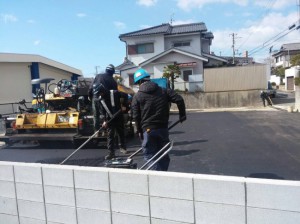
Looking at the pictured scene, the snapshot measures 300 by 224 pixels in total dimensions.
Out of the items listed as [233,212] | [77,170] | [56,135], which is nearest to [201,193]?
[233,212]

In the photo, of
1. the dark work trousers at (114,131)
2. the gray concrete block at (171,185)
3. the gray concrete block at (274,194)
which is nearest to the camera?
the gray concrete block at (274,194)

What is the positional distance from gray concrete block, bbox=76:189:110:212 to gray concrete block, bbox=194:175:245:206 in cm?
86

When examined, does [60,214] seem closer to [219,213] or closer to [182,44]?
[219,213]

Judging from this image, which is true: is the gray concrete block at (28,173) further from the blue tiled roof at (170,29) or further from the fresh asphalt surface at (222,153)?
the blue tiled roof at (170,29)

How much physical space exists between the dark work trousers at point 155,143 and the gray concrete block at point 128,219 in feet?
4.47

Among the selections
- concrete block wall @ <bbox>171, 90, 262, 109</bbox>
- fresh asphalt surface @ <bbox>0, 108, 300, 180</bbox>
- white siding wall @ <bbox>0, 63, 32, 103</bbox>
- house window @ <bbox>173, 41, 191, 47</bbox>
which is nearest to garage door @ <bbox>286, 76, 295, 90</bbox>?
house window @ <bbox>173, 41, 191, 47</bbox>

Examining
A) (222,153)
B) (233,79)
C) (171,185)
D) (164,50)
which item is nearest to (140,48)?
(164,50)

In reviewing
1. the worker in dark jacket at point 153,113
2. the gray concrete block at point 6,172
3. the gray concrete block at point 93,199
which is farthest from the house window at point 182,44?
the gray concrete block at point 93,199

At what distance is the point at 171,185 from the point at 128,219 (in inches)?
21.3

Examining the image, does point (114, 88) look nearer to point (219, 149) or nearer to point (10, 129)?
point (219, 149)

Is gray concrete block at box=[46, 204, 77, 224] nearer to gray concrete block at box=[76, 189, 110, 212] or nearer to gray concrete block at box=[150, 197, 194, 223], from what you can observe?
gray concrete block at box=[76, 189, 110, 212]

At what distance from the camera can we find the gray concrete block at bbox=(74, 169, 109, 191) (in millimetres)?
2691

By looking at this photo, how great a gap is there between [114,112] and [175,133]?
154 inches

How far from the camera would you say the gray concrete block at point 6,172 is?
312cm
